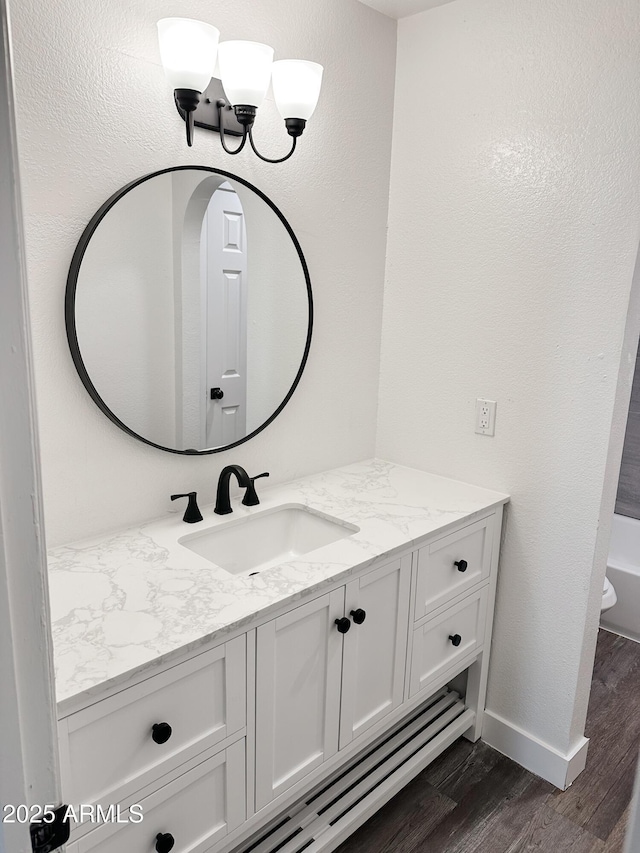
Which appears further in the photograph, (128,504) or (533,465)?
(533,465)

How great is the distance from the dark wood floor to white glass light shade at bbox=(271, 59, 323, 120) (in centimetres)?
196

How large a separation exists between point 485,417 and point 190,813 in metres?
1.35

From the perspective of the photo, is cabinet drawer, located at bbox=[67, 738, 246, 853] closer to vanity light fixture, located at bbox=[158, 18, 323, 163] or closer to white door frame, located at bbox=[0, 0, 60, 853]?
white door frame, located at bbox=[0, 0, 60, 853]

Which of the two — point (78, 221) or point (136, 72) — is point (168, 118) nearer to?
point (136, 72)

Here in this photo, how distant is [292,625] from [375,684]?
417 mm

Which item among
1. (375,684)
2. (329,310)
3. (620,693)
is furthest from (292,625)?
(620,693)

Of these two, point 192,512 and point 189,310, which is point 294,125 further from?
point 192,512

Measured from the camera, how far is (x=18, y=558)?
65 centimetres

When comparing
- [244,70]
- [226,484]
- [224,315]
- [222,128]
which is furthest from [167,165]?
[226,484]

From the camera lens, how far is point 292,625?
141 cm

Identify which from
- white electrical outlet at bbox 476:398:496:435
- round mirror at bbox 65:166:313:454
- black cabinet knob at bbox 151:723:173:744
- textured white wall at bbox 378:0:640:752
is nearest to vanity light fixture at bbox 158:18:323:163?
round mirror at bbox 65:166:313:454

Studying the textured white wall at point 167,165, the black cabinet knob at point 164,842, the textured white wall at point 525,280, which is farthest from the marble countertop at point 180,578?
the black cabinet knob at point 164,842

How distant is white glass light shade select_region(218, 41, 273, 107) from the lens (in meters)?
1.50

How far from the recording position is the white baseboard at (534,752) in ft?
6.36
